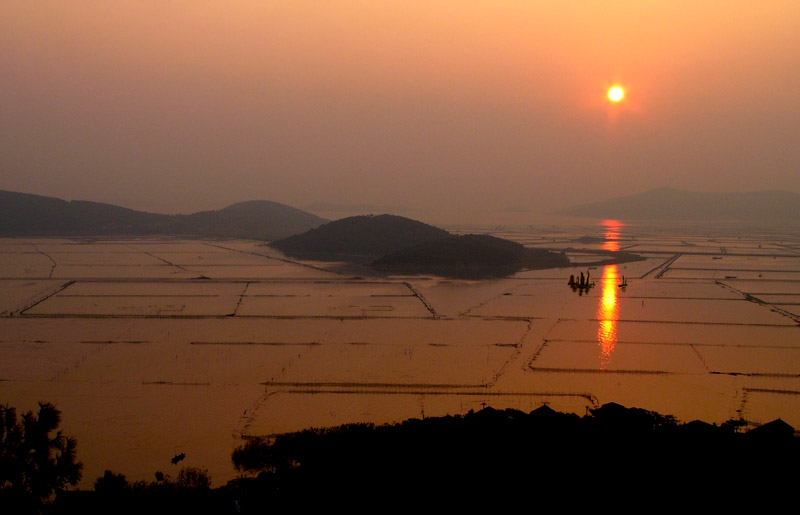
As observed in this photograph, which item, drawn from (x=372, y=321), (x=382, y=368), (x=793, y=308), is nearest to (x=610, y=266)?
(x=793, y=308)

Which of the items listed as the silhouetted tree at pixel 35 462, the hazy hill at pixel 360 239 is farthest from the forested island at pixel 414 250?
the silhouetted tree at pixel 35 462

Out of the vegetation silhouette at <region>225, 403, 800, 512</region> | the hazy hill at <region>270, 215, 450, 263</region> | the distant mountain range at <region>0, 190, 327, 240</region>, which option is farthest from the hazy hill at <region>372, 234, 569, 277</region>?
the distant mountain range at <region>0, 190, 327, 240</region>

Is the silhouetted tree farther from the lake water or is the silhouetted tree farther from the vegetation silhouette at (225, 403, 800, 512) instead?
the vegetation silhouette at (225, 403, 800, 512)

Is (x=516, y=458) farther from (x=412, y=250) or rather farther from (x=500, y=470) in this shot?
(x=412, y=250)

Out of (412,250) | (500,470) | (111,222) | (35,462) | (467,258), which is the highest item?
(111,222)

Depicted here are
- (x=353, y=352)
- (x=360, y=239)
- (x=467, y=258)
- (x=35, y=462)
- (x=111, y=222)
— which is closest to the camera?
(x=35, y=462)

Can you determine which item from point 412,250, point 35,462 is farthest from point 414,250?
point 35,462
